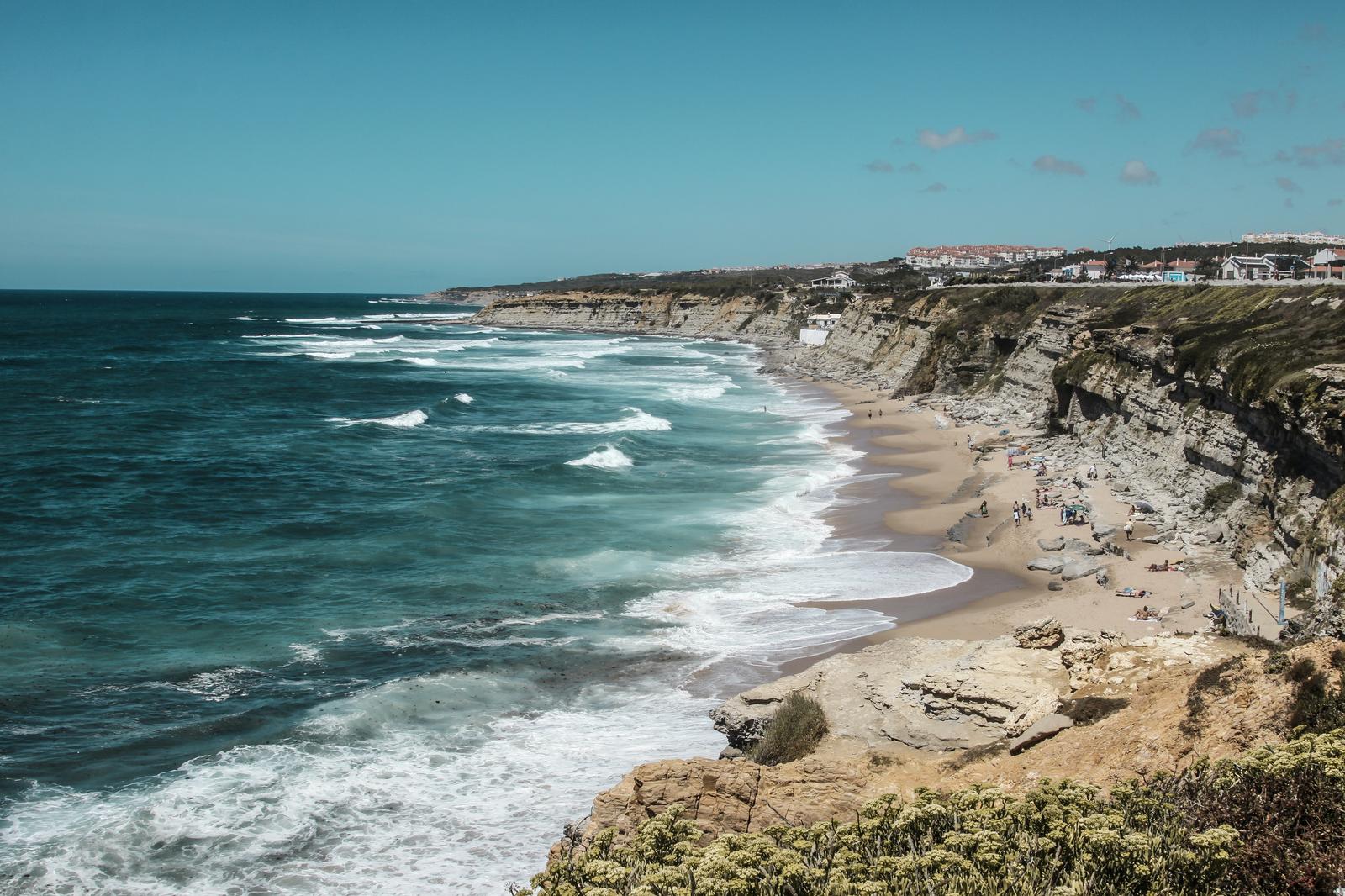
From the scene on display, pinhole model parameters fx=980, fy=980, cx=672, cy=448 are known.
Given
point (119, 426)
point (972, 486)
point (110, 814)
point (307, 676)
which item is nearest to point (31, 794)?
point (110, 814)

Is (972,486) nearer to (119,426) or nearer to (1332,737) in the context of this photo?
(1332,737)

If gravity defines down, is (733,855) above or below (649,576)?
above

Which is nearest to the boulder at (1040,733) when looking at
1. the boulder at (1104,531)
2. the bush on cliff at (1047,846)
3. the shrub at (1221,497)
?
the bush on cliff at (1047,846)

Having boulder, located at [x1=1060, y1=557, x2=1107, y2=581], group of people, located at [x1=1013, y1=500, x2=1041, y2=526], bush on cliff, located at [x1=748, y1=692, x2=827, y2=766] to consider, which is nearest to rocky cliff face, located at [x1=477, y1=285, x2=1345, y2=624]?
boulder, located at [x1=1060, y1=557, x2=1107, y2=581]

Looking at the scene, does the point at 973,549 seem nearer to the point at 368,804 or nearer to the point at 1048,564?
the point at 1048,564

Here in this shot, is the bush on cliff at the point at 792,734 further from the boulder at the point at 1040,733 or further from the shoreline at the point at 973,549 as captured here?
the shoreline at the point at 973,549

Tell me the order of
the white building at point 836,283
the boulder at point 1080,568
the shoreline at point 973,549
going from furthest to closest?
the white building at point 836,283 < the boulder at point 1080,568 < the shoreline at point 973,549
